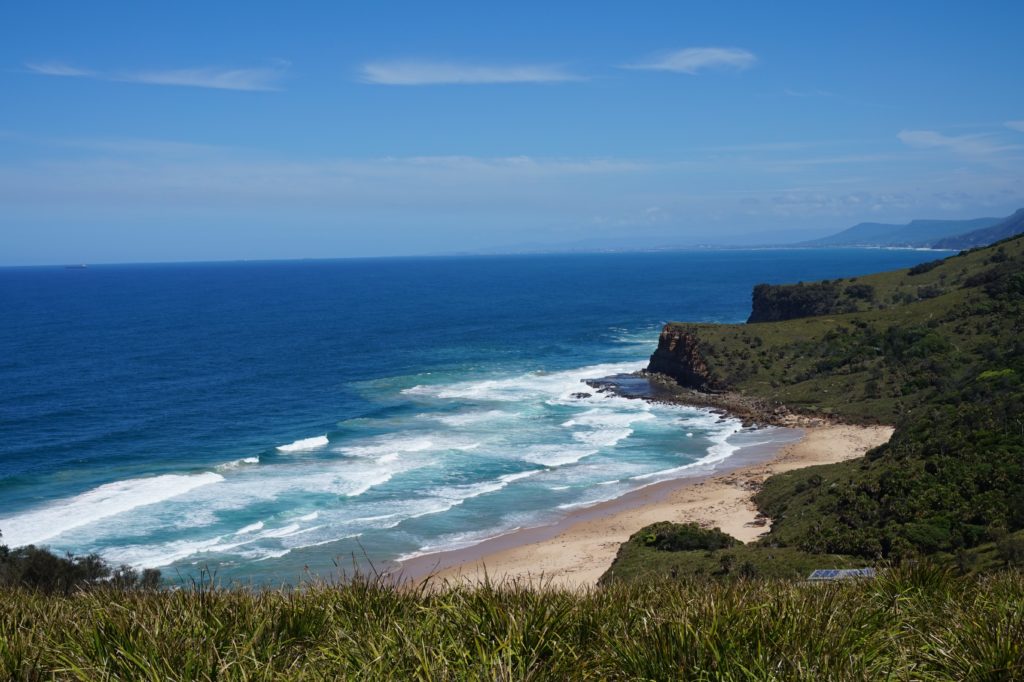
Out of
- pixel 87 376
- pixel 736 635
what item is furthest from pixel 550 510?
pixel 87 376

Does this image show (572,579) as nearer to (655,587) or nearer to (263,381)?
(655,587)

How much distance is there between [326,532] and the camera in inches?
1446

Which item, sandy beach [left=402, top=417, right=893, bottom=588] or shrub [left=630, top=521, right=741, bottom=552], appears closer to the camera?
shrub [left=630, top=521, right=741, bottom=552]

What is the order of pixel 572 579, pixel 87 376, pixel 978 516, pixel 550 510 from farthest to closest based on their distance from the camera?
1. pixel 87 376
2. pixel 550 510
3. pixel 572 579
4. pixel 978 516

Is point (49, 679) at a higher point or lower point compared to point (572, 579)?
higher

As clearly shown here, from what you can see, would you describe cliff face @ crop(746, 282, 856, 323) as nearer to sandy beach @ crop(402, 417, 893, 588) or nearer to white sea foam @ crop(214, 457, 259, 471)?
sandy beach @ crop(402, 417, 893, 588)

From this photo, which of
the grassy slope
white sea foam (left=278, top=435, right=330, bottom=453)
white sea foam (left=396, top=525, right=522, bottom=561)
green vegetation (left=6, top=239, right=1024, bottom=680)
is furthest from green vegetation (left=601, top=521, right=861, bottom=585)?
the grassy slope

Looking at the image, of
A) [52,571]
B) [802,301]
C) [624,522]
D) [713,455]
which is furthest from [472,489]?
[802,301]

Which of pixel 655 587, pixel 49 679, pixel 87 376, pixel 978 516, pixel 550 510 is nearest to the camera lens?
pixel 49 679

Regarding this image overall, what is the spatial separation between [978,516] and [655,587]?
21.0 m

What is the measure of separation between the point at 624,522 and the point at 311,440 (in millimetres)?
23583

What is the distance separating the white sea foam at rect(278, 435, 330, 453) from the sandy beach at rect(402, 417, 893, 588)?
19.5m

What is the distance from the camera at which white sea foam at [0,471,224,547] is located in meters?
36.7

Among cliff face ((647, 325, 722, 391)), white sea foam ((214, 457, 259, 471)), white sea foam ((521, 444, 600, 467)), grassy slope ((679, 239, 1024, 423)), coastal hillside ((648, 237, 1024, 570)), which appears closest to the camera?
coastal hillside ((648, 237, 1024, 570))
